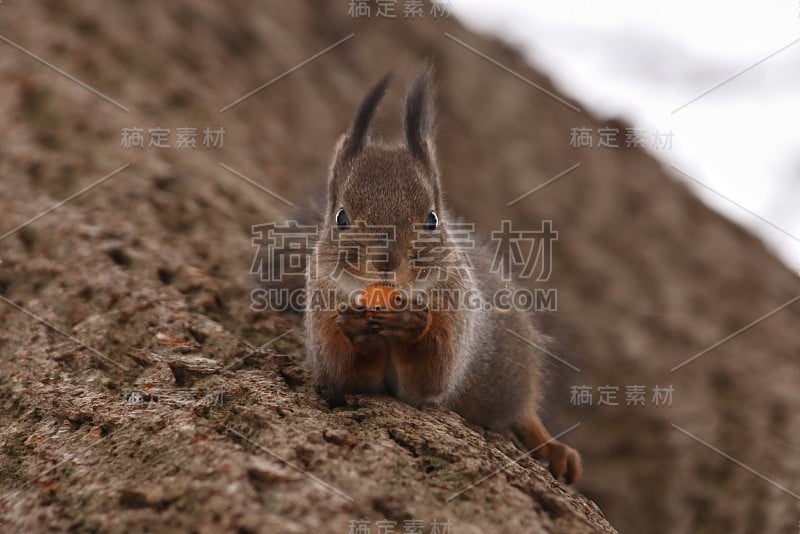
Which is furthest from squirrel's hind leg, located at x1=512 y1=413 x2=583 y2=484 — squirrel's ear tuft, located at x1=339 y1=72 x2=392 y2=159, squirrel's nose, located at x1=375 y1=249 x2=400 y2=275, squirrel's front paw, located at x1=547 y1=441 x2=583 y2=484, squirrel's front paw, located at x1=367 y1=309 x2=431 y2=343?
squirrel's ear tuft, located at x1=339 y1=72 x2=392 y2=159

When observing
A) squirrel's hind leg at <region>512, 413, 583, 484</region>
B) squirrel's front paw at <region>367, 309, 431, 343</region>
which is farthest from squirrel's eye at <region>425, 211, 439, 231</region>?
squirrel's hind leg at <region>512, 413, 583, 484</region>

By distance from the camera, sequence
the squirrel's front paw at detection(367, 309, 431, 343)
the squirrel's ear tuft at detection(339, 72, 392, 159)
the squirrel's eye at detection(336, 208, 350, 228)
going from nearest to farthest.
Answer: the squirrel's front paw at detection(367, 309, 431, 343) < the squirrel's eye at detection(336, 208, 350, 228) < the squirrel's ear tuft at detection(339, 72, 392, 159)

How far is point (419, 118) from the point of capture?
4102mm

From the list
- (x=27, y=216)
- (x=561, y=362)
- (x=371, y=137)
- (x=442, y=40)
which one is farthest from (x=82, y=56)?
(x=561, y=362)

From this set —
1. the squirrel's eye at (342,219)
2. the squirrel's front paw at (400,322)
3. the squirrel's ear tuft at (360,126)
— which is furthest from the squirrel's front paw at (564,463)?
the squirrel's ear tuft at (360,126)

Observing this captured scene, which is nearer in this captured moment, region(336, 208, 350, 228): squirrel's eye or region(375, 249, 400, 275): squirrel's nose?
region(375, 249, 400, 275): squirrel's nose

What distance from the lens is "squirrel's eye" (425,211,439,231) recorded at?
Answer: 3625 millimetres

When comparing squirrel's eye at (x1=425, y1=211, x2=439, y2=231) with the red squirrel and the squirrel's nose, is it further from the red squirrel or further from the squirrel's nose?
the squirrel's nose

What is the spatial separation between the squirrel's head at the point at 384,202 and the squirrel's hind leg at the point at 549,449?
1.36 m

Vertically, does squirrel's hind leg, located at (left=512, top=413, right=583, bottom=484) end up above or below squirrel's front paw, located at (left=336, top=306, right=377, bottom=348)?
below

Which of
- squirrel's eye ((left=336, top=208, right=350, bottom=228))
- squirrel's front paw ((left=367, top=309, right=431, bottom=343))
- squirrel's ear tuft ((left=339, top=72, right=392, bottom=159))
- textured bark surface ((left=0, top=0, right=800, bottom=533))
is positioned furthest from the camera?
squirrel's ear tuft ((left=339, top=72, right=392, bottom=159))

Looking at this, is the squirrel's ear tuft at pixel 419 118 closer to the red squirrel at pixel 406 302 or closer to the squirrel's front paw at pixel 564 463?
the red squirrel at pixel 406 302

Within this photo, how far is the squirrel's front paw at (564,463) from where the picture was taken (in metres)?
4.29

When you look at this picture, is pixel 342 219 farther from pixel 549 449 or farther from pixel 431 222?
pixel 549 449
